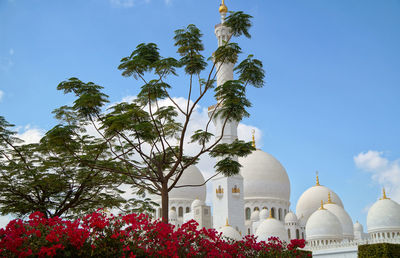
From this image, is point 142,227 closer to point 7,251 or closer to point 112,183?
point 7,251

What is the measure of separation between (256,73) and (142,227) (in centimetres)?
756

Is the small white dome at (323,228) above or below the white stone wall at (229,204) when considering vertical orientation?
below

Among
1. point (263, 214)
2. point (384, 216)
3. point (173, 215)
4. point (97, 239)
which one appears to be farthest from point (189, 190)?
point (97, 239)

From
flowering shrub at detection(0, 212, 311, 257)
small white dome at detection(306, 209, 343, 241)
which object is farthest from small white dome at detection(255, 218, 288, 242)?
flowering shrub at detection(0, 212, 311, 257)

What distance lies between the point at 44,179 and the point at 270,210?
24447 millimetres

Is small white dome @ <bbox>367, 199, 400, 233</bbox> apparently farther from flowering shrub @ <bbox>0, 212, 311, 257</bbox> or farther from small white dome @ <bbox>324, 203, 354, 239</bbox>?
flowering shrub @ <bbox>0, 212, 311, 257</bbox>

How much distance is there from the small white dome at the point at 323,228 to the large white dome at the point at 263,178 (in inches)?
510

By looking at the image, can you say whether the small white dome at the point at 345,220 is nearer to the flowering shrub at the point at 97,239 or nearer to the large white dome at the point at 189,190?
the large white dome at the point at 189,190

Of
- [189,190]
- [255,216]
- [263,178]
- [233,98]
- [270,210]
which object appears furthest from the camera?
[189,190]

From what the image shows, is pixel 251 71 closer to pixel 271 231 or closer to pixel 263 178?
pixel 271 231

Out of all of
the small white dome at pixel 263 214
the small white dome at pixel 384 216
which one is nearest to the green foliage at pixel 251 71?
the small white dome at pixel 384 216

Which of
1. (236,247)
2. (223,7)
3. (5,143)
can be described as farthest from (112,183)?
(223,7)

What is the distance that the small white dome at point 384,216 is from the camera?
29750 millimetres

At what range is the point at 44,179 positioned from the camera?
19000mm
